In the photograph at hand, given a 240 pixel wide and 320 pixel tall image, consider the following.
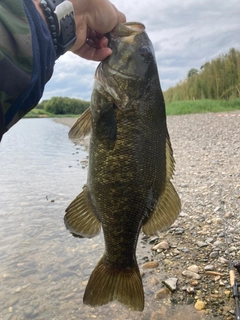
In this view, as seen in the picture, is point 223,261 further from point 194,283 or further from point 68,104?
point 68,104

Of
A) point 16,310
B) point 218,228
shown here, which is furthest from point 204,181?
point 16,310

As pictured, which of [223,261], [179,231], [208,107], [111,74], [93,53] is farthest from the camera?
[208,107]

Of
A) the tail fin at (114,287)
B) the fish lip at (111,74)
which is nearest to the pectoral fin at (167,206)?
the tail fin at (114,287)

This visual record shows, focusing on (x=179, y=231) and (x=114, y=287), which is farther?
(x=179, y=231)

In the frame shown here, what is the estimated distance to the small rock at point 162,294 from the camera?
3.55 meters

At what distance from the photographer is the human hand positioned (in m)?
2.51

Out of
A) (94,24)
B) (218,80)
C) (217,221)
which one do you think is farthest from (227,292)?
(218,80)

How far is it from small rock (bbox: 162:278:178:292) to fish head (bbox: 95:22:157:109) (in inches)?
85.7

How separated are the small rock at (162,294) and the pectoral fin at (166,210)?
4.52 feet

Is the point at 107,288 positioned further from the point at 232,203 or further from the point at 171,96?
the point at 171,96

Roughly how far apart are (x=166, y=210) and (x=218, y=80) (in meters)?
27.8

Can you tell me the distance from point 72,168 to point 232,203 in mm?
6448

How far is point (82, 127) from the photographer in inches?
101

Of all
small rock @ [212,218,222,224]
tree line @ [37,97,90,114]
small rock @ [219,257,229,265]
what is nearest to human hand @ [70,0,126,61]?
small rock @ [219,257,229,265]
